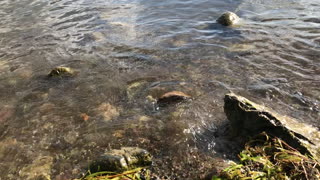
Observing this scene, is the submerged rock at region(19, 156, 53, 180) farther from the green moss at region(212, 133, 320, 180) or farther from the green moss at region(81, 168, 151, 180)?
the green moss at region(212, 133, 320, 180)

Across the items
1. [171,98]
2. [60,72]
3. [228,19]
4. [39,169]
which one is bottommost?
[39,169]

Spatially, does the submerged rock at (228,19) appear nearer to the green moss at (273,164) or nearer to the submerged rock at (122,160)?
the green moss at (273,164)

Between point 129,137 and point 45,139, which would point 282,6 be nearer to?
point 129,137

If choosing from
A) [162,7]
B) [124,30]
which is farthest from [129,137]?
[162,7]

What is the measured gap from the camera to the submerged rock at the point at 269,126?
356cm

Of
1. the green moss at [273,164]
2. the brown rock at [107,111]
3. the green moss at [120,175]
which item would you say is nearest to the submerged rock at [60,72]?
the brown rock at [107,111]

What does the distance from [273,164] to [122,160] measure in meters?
1.75

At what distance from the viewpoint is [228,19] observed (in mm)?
8289

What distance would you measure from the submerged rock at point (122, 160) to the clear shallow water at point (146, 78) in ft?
0.66

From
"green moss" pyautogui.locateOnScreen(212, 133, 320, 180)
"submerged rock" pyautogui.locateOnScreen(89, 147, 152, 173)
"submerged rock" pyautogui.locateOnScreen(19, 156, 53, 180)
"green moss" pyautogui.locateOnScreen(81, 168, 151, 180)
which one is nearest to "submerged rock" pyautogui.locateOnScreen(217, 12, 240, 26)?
"green moss" pyautogui.locateOnScreen(212, 133, 320, 180)

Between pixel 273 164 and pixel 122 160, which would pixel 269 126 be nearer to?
pixel 273 164

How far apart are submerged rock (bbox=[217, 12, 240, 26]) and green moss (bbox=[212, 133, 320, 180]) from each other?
519cm

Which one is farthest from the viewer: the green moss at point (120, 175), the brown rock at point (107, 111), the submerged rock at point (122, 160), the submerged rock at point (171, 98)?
the submerged rock at point (171, 98)

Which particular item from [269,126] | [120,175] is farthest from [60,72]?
[269,126]
